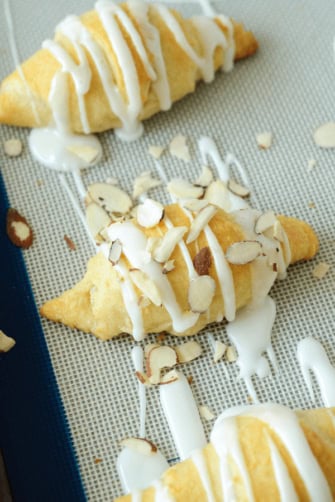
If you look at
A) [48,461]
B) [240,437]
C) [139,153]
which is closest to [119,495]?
[48,461]

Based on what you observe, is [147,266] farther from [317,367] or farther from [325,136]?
[325,136]

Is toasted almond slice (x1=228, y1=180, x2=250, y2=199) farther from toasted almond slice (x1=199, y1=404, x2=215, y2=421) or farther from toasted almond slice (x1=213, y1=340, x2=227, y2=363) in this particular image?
toasted almond slice (x1=199, y1=404, x2=215, y2=421)

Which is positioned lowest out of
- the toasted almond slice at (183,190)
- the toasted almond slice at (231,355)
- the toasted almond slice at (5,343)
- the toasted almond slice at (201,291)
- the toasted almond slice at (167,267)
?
the toasted almond slice at (231,355)

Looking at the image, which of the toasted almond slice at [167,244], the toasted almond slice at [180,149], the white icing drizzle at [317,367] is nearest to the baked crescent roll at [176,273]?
the toasted almond slice at [167,244]

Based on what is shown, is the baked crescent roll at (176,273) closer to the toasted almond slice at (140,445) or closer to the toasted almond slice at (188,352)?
the toasted almond slice at (188,352)

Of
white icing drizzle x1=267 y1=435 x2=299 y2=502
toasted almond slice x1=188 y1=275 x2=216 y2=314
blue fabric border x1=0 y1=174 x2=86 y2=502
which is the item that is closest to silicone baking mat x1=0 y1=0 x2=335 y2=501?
blue fabric border x1=0 y1=174 x2=86 y2=502

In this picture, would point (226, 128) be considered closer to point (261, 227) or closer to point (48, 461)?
point (261, 227)

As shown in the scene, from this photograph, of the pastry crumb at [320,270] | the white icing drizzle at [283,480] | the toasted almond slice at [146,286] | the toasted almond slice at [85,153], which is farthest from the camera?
the toasted almond slice at [85,153]
